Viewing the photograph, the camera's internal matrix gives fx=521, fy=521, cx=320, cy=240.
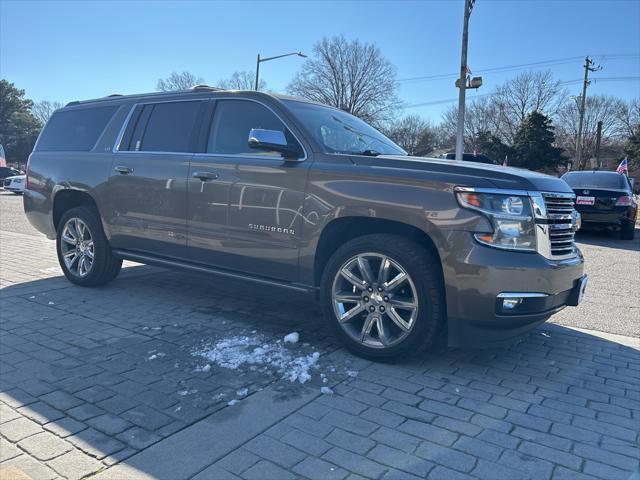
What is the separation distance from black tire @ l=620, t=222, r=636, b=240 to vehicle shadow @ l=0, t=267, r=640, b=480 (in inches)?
339

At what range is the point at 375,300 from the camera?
3.77m

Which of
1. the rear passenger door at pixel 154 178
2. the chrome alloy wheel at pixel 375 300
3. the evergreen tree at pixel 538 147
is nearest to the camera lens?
the chrome alloy wheel at pixel 375 300

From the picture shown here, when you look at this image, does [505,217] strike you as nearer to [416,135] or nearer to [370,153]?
[370,153]

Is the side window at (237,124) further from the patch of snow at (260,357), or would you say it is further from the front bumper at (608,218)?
the front bumper at (608,218)

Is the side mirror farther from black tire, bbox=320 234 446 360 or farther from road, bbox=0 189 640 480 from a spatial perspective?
road, bbox=0 189 640 480

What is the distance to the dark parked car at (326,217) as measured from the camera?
3.41 metres

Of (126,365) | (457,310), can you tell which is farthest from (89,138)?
(457,310)

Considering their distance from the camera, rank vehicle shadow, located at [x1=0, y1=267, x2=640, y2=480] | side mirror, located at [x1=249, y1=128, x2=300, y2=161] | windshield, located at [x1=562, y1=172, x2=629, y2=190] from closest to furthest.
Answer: vehicle shadow, located at [x1=0, y1=267, x2=640, y2=480], side mirror, located at [x1=249, y1=128, x2=300, y2=161], windshield, located at [x1=562, y1=172, x2=629, y2=190]

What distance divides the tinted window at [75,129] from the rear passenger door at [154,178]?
518mm

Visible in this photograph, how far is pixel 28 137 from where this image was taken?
64.0 metres

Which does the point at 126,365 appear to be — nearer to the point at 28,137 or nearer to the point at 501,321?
the point at 501,321

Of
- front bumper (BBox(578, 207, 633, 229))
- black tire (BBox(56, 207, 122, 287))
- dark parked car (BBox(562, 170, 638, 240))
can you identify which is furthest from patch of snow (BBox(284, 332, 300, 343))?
front bumper (BBox(578, 207, 633, 229))

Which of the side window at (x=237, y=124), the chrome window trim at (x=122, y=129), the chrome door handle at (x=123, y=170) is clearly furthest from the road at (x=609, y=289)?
the chrome window trim at (x=122, y=129)

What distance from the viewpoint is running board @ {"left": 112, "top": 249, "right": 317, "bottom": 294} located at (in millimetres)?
4199
